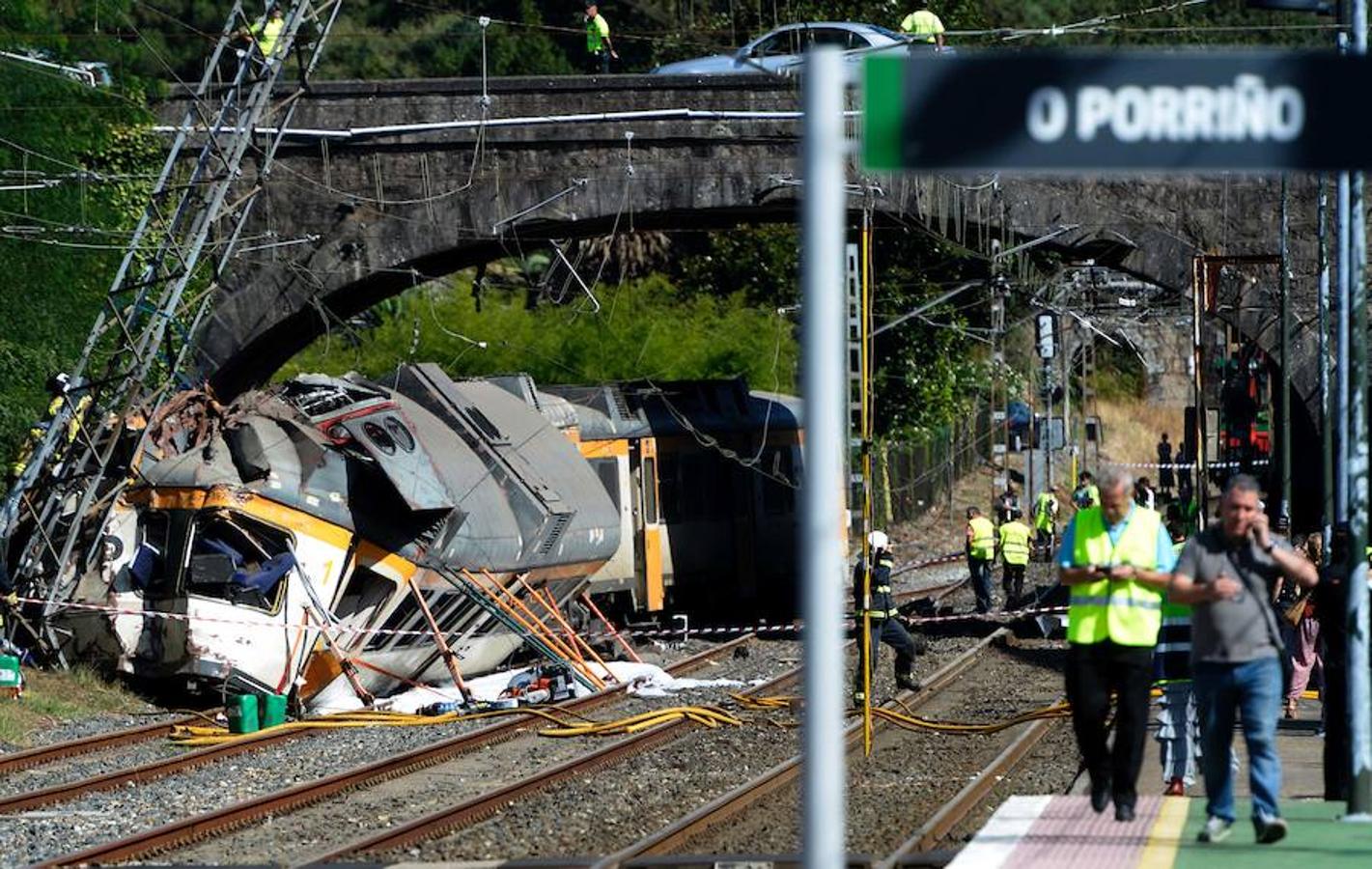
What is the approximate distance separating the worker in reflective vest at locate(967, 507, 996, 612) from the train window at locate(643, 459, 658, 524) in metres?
5.33

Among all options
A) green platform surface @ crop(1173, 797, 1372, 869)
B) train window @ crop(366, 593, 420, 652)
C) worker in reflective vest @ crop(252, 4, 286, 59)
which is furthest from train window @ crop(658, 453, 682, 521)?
green platform surface @ crop(1173, 797, 1372, 869)

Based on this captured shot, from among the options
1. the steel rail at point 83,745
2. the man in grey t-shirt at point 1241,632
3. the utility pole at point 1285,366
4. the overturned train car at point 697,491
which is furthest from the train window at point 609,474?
the man in grey t-shirt at point 1241,632

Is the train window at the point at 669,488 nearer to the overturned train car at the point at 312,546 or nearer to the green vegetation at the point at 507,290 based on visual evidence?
the green vegetation at the point at 507,290

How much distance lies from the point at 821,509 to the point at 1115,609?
496 cm

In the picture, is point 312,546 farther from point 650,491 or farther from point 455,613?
point 650,491

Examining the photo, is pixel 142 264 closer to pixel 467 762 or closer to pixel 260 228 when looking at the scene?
pixel 260 228

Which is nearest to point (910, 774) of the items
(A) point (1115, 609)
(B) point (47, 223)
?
(A) point (1115, 609)

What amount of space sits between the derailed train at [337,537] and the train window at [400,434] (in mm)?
23

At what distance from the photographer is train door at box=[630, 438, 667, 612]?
1248 inches

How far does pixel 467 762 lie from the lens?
19.1m

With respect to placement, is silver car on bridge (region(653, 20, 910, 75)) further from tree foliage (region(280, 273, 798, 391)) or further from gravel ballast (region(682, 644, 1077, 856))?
tree foliage (region(280, 273, 798, 391))

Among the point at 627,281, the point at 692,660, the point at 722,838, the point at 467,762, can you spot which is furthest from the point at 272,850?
the point at 627,281

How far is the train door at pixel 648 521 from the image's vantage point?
31.7m

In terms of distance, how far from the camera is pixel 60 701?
2211 centimetres
